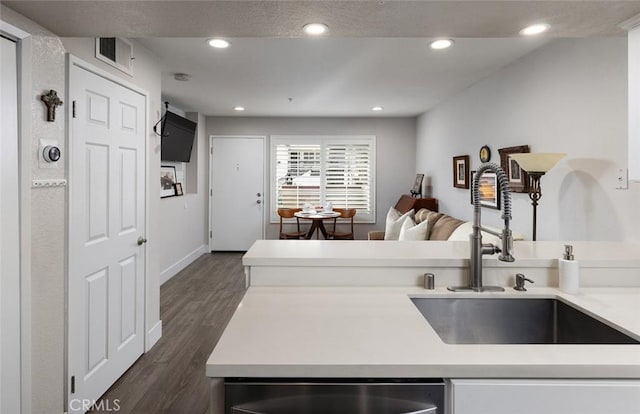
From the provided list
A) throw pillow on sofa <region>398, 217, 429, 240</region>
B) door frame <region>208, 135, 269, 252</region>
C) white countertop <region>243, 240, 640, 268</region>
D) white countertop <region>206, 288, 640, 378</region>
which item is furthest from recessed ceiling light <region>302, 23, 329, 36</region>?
door frame <region>208, 135, 269, 252</region>

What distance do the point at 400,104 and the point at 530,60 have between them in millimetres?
2221

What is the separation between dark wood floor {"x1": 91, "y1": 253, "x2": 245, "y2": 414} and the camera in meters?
2.17

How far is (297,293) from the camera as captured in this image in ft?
4.57

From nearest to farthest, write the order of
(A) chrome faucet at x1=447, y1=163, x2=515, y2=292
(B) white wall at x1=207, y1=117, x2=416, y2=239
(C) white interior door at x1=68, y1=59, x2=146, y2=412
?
(A) chrome faucet at x1=447, y1=163, x2=515, y2=292 → (C) white interior door at x1=68, y1=59, x2=146, y2=412 → (B) white wall at x1=207, y1=117, x2=416, y2=239

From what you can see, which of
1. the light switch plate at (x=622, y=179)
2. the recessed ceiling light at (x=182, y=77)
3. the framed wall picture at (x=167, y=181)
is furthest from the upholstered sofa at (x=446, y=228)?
the framed wall picture at (x=167, y=181)

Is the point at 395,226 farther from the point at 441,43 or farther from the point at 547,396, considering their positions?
the point at 547,396

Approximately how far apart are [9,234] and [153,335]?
1.72m

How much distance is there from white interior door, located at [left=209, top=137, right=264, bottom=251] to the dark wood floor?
1.53 metres

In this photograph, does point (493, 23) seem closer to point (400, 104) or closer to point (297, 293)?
point (297, 293)

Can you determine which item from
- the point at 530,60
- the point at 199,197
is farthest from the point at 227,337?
the point at 199,197

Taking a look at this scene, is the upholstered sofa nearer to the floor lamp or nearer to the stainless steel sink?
the floor lamp

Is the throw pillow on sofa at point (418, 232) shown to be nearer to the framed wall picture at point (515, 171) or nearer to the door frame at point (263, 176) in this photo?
the framed wall picture at point (515, 171)

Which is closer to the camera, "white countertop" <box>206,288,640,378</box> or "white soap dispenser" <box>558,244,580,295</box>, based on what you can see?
"white countertop" <box>206,288,640,378</box>

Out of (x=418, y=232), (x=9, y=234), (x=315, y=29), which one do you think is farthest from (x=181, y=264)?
(x=315, y=29)
